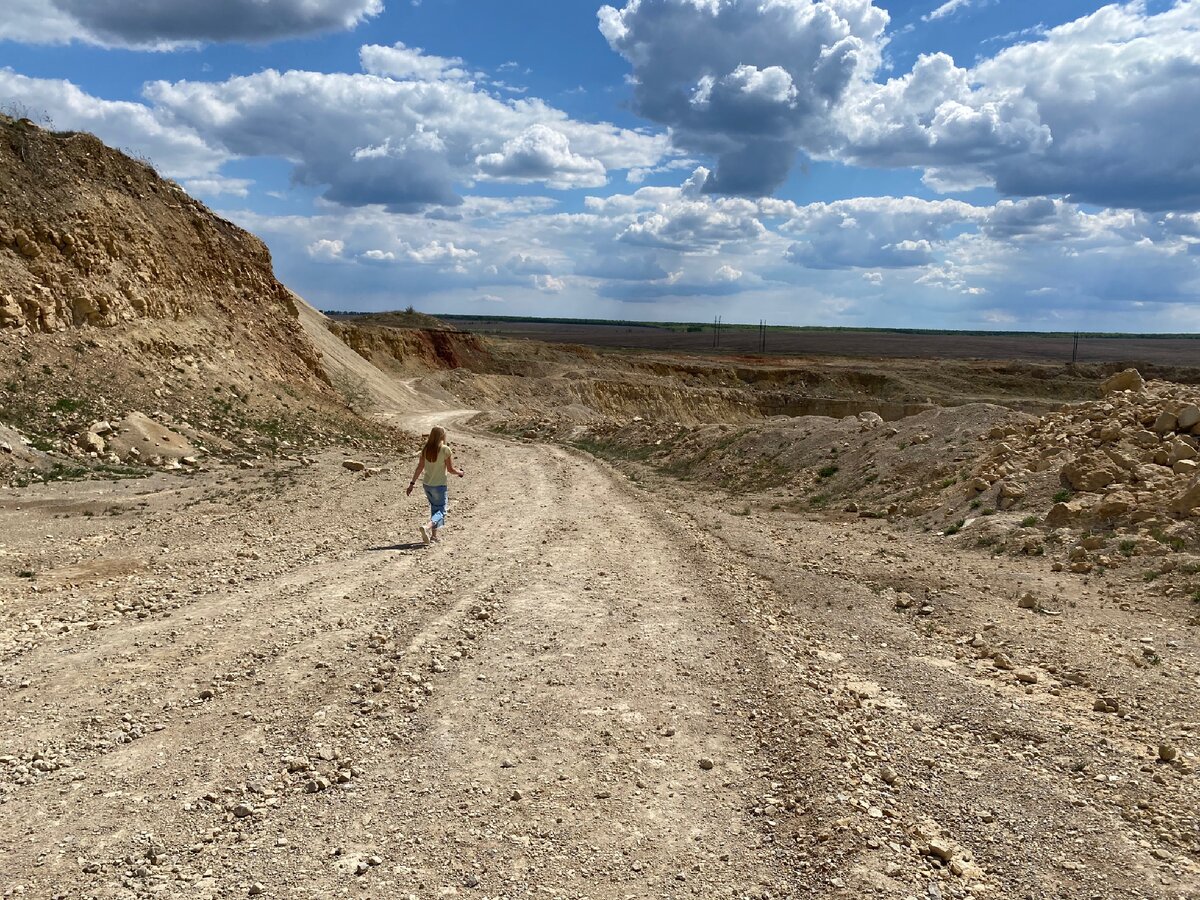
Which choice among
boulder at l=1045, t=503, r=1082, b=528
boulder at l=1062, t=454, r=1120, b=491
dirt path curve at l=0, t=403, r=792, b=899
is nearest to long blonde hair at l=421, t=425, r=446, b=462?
dirt path curve at l=0, t=403, r=792, b=899

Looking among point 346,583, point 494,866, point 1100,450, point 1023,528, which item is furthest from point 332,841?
point 1100,450

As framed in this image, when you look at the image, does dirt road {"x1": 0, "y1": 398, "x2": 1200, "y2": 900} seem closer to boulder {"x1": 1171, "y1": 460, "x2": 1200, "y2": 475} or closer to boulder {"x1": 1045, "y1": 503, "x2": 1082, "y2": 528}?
boulder {"x1": 1045, "y1": 503, "x2": 1082, "y2": 528}

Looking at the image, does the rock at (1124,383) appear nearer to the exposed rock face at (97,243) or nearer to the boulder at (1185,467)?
the boulder at (1185,467)

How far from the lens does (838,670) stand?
22.9 ft

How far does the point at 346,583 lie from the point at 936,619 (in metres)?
6.30

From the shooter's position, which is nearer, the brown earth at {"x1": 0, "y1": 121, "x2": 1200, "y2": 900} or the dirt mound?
the brown earth at {"x1": 0, "y1": 121, "x2": 1200, "y2": 900}

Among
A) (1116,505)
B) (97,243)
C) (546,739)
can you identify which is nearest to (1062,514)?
(1116,505)

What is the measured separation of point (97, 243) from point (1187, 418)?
25598mm

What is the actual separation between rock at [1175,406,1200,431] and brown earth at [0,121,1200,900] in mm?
61

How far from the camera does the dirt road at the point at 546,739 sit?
4160 mm

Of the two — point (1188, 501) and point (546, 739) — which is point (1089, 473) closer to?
point (1188, 501)

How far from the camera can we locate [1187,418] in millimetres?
13219

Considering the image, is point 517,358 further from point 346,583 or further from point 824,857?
point 824,857

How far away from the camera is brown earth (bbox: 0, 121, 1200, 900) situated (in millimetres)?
4270
